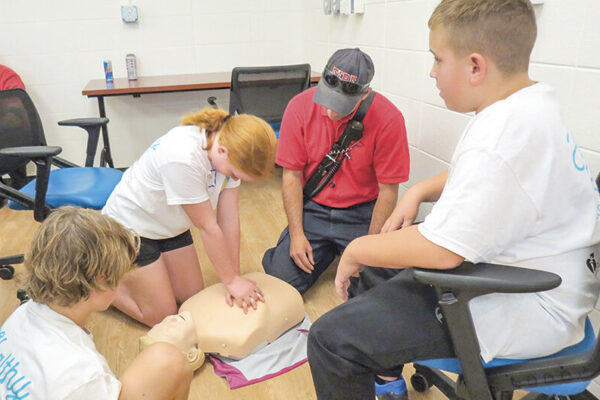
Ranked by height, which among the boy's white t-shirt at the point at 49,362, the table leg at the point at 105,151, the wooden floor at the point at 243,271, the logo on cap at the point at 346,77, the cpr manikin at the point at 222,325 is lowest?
the wooden floor at the point at 243,271

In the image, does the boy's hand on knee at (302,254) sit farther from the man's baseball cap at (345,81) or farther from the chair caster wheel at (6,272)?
the chair caster wheel at (6,272)

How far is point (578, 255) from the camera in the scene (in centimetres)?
98

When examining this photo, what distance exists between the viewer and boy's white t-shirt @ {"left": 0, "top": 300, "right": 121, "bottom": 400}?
950 millimetres

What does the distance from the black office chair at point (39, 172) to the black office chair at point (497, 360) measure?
1657 millimetres

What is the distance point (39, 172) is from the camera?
198cm

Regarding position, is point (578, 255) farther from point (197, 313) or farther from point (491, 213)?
point (197, 313)

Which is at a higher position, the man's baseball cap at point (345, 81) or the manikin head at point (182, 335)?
the man's baseball cap at point (345, 81)

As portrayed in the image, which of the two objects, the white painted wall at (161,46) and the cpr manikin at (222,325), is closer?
the cpr manikin at (222,325)

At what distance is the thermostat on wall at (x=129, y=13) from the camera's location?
11.7 feet

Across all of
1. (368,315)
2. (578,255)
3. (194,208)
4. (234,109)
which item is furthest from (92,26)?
(578,255)

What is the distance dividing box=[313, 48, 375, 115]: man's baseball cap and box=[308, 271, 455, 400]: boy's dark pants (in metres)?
0.84

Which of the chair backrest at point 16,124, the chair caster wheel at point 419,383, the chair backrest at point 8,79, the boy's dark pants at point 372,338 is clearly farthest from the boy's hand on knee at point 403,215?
the chair backrest at point 8,79

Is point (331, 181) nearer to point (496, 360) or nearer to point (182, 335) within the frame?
point (182, 335)

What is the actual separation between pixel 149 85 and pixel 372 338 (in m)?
2.76
